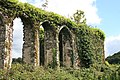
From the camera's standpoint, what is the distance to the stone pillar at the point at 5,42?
19.9m

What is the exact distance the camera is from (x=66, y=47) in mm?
27328

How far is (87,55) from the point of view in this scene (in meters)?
27.3

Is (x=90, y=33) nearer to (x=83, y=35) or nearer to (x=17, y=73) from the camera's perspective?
(x=83, y=35)

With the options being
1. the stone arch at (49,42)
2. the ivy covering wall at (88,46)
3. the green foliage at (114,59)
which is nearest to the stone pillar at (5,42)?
the stone arch at (49,42)

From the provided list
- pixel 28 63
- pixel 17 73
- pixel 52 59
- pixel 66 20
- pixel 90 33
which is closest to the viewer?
pixel 17 73

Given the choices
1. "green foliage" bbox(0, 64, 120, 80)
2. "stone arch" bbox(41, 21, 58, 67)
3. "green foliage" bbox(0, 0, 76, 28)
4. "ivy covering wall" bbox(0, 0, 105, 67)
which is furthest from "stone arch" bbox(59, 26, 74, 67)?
"green foliage" bbox(0, 64, 120, 80)

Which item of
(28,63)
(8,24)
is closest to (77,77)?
(28,63)

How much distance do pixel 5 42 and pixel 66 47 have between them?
8.19 m

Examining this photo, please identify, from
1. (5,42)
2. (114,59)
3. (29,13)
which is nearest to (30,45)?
(29,13)

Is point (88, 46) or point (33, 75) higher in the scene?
point (88, 46)

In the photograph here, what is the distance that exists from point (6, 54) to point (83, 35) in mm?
9438

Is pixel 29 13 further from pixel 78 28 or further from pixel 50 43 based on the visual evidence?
pixel 78 28

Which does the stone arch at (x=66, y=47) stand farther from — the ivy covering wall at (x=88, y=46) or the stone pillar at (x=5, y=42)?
the stone pillar at (x=5, y=42)

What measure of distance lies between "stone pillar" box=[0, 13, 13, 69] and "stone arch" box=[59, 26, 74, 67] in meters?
7.14
